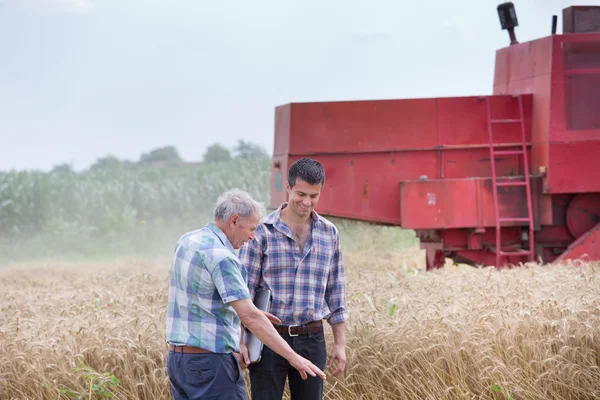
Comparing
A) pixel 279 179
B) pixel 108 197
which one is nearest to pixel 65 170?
pixel 108 197

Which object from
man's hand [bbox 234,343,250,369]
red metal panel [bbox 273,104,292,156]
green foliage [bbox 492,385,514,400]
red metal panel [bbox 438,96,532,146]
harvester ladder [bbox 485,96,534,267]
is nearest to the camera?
man's hand [bbox 234,343,250,369]

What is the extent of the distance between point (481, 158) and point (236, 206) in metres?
7.90

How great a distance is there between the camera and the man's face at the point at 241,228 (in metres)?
3.88

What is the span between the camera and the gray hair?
387 centimetres

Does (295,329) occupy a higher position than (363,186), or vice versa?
(363,186)

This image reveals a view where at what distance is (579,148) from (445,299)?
491 centimetres

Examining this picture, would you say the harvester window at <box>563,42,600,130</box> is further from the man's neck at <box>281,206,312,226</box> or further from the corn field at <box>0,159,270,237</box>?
the corn field at <box>0,159,270,237</box>

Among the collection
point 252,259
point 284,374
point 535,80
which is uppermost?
point 535,80

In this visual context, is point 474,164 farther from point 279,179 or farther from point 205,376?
point 205,376

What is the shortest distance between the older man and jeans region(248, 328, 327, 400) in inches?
12.5

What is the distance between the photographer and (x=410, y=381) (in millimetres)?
5414

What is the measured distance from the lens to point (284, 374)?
4.22 m

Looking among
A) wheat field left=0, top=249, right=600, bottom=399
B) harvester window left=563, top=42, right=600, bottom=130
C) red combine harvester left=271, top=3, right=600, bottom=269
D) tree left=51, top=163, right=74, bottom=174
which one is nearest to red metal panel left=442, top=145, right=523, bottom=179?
red combine harvester left=271, top=3, right=600, bottom=269

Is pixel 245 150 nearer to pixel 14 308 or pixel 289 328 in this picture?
pixel 14 308
